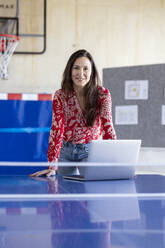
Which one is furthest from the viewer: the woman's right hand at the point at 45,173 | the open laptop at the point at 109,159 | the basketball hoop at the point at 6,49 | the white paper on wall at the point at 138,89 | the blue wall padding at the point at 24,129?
the basketball hoop at the point at 6,49

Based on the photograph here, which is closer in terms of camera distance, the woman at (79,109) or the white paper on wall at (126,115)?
the woman at (79,109)

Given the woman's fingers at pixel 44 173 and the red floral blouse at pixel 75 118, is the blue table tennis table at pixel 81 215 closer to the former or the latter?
the woman's fingers at pixel 44 173

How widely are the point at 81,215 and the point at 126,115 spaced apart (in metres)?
2.23

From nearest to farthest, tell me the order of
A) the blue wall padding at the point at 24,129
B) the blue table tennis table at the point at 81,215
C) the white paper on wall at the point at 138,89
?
the blue table tennis table at the point at 81,215, the blue wall padding at the point at 24,129, the white paper on wall at the point at 138,89

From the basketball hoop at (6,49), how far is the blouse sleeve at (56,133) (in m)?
2.71

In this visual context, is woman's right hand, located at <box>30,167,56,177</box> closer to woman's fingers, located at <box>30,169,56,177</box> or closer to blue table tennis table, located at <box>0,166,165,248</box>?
woman's fingers, located at <box>30,169,56,177</box>

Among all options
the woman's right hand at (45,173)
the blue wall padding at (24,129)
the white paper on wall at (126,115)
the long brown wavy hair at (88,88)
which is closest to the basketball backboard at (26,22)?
the white paper on wall at (126,115)

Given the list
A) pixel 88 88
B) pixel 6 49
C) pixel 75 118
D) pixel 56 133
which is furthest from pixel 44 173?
pixel 6 49

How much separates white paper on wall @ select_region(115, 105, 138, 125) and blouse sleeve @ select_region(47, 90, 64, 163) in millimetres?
1325

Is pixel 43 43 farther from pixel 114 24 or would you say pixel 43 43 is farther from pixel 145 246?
pixel 145 246

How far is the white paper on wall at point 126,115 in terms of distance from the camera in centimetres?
302

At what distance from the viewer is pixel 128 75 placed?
3047 millimetres

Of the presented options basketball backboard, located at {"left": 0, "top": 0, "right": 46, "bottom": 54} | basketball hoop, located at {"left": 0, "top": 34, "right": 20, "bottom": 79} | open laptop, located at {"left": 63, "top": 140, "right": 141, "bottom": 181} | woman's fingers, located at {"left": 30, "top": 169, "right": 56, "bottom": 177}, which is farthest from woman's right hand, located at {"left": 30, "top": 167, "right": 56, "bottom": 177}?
basketball backboard, located at {"left": 0, "top": 0, "right": 46, "bottom": 54}

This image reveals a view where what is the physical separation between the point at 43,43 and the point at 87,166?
11.2 feet
